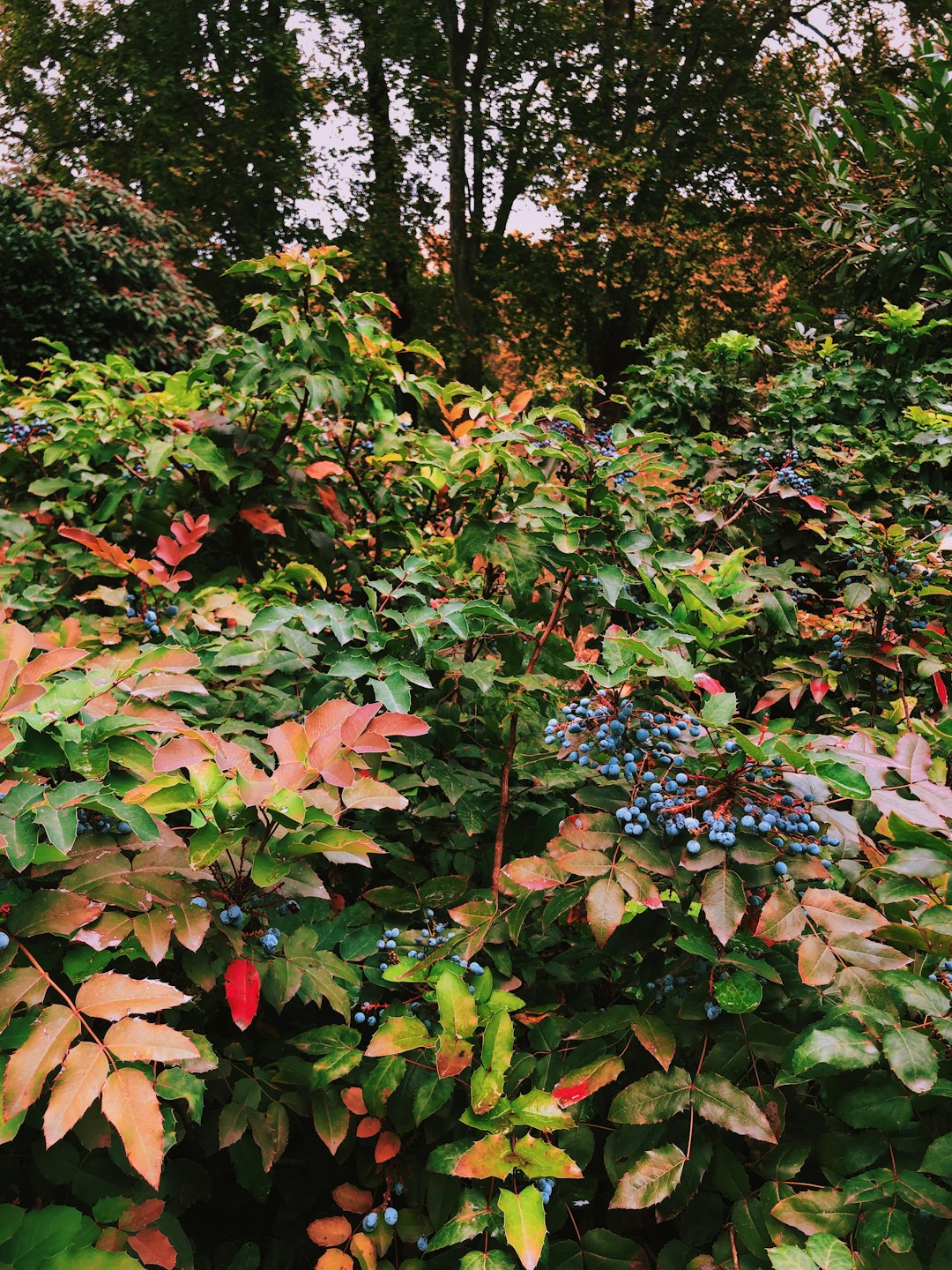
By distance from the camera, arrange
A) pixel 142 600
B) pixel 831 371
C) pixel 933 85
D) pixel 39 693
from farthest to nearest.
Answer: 1. pixel 933 85
2. pixel 831 371
3. pixel 142 600
4. pixel 39 693

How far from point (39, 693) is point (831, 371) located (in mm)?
3234

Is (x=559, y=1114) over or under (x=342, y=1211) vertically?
over

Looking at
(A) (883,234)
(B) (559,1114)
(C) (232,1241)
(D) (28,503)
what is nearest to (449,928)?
(B) (559,1114)

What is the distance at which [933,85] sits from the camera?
3.63 metres

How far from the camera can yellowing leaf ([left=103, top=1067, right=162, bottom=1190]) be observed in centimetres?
79

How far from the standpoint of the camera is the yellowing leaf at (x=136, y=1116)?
2.59ft

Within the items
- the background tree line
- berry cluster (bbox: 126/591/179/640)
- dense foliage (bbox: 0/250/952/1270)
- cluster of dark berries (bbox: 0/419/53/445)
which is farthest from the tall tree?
dense foliage (bbox: 0/250/952/1270)

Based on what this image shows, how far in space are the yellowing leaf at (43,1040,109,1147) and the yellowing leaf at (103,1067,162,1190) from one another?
0.05ft

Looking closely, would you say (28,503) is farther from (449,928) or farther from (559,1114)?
(559,1114)

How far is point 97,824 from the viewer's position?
1.09 m

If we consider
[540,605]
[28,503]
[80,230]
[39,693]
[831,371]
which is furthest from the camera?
[80,230]

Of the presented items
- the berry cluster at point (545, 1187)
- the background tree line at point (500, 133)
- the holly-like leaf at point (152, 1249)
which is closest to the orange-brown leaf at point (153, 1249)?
the holly-like leaf at point (152, 1249)

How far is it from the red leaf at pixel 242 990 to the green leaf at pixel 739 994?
1.88 feet

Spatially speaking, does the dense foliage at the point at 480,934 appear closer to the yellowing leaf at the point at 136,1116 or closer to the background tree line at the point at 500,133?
the yellowing leaf at the point at 136,1116
